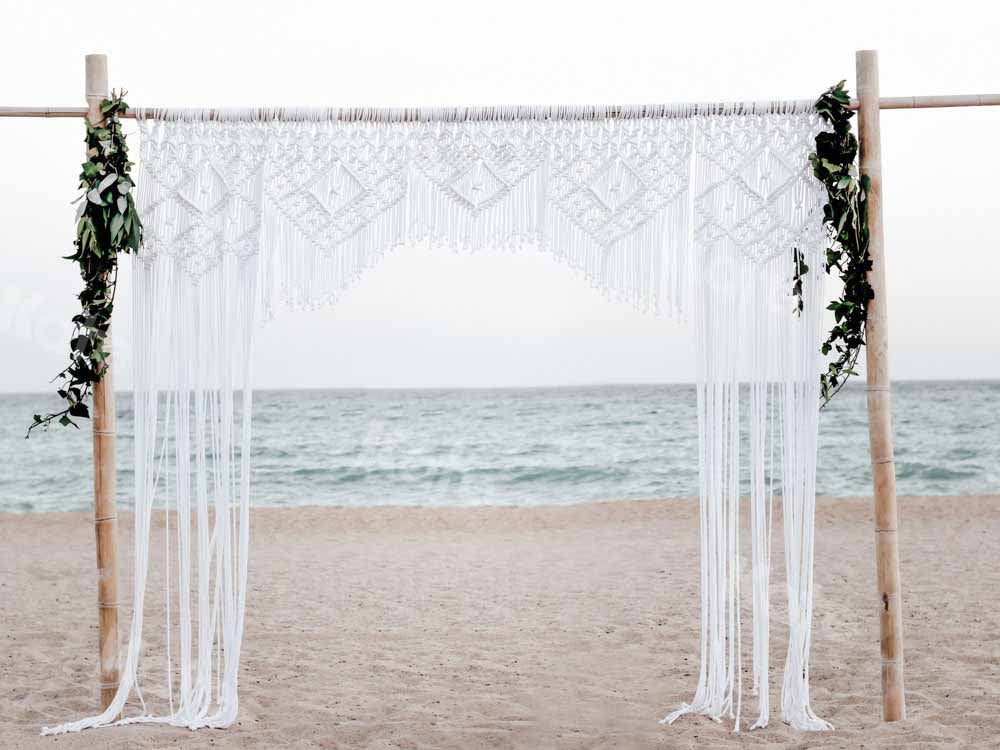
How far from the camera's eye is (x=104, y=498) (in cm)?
305

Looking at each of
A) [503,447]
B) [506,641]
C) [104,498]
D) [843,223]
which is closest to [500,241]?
[843,223]

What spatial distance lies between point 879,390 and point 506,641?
288 centimetres

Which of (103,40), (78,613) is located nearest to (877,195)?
(78,613)

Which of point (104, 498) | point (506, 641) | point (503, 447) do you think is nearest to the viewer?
point (104, 498)

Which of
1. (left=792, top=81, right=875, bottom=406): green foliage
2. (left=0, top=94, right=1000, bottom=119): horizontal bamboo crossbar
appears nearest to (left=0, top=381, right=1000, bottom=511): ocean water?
(left=0, top=94, right=1000, bottom=119): horizontal bamboo crossbar

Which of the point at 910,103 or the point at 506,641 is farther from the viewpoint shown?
the point at 506,641

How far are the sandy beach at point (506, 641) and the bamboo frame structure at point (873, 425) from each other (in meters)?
0.27

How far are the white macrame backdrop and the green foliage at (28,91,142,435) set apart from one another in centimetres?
8

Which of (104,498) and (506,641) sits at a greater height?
(104,498)

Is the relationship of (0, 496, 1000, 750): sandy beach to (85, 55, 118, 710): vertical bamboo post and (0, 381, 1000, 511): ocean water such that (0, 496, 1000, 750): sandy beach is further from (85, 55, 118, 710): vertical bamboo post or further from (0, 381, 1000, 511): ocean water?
(0, 381, 1000, 511): ocean water

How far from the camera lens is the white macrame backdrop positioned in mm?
2982

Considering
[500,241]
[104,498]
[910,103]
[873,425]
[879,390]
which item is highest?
[910,103]

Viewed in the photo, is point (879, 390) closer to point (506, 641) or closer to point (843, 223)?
point (843, 223)

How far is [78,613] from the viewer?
17.8 ft
